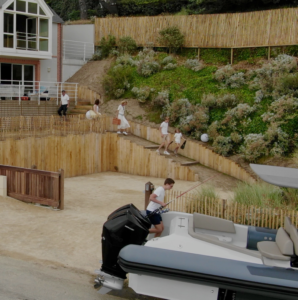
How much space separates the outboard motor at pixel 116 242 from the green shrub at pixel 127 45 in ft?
74.8

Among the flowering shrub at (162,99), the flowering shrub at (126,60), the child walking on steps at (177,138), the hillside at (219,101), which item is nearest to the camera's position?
the hillside at (219,101)

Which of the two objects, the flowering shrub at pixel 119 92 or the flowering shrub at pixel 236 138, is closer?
the flowering shrub at pixel 236 138

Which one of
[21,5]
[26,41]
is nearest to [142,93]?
[26,41]

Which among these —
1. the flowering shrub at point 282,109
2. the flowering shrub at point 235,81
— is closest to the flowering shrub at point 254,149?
the flowering shrub at point 282,109

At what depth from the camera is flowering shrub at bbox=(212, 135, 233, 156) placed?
747 inches

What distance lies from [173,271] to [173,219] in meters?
1.70

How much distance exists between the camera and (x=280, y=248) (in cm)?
646

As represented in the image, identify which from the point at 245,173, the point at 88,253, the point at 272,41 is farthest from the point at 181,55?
the point at 88,253

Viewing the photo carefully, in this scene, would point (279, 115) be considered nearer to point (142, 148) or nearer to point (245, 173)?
point (245, 173)

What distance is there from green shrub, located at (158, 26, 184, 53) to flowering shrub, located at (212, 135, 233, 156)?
994 centimetres

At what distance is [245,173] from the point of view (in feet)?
57.0

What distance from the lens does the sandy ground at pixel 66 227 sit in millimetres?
8672

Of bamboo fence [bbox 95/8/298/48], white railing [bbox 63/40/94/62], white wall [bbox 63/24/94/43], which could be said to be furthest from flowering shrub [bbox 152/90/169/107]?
white wall [bbox 63/24/94/43]

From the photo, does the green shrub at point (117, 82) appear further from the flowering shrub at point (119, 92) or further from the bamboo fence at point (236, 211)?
the bamboo fence at point (236, 211)
